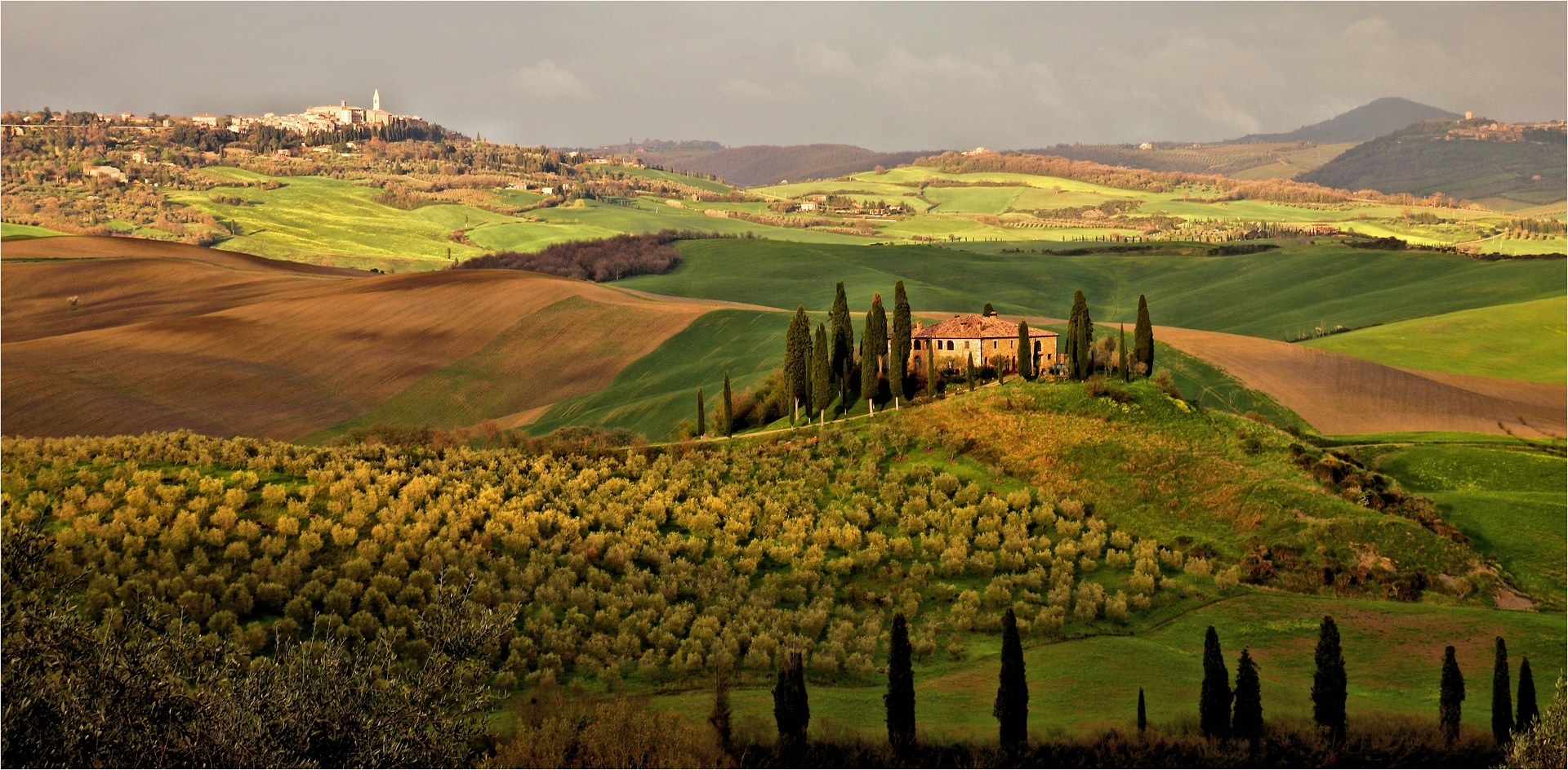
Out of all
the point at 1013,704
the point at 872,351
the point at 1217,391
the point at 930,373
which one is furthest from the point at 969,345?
the point at 1013,704

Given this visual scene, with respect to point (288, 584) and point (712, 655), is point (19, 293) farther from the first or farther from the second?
point (712, 655)

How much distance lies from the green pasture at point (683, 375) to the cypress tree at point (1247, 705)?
2149 inches

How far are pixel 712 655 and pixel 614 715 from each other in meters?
8.83

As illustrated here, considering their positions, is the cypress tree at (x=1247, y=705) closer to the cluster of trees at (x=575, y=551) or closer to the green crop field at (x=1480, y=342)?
the cluster of trees at (x=575, y=551)

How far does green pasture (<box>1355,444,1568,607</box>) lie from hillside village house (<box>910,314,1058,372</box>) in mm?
23839

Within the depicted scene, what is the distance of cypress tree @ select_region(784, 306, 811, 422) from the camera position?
78.8 m

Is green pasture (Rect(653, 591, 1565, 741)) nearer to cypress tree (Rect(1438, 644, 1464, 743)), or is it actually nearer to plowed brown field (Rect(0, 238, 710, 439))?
cypress tree (Rect(1438, 644, 1464, 743))

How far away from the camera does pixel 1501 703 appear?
3412cm

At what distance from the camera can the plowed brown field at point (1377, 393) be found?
93688 mm

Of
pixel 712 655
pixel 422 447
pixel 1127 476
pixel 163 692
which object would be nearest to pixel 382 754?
pixel 163 692

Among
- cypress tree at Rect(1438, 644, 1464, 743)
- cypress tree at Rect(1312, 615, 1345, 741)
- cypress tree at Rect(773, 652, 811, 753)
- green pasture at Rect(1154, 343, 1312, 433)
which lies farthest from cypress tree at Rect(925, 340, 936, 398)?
cypress tree at Rect(773, 652, 811, 753)

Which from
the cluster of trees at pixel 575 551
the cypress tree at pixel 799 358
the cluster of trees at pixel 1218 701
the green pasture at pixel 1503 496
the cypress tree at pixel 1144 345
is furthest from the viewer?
the cypress tree at pixel 1144 345

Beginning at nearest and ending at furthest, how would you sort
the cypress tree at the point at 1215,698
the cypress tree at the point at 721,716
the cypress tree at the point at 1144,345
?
the cypress tree at the point at 721,716, the cypress tree at the point at 1215,698, the cypress tree at the point at 1144,345

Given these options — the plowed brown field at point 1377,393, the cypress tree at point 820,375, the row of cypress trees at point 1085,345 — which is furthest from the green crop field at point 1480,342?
the cypress tree at point 820,375
